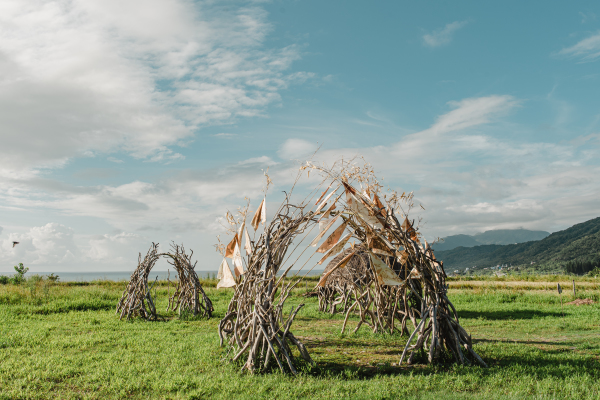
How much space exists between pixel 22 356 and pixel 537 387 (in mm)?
7997

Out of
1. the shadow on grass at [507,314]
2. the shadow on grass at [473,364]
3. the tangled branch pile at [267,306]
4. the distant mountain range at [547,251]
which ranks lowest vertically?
the distant mountain range at [547,251]

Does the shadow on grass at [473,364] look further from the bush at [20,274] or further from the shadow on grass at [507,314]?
the bush at [20,274]

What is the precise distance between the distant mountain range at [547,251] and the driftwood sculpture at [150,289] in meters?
104

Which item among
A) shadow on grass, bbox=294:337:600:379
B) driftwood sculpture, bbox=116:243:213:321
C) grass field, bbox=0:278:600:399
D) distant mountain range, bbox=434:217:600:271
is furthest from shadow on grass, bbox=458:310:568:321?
distant mountain range, bbox=434:217:600:271

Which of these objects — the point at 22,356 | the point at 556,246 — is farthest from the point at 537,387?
the point at 556,246

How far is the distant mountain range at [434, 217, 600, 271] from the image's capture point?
328 ft

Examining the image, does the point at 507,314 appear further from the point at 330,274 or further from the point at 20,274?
the point at 20,274

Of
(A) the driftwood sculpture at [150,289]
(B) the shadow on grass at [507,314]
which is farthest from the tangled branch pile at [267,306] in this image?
(B) the shadow on grass at [507,314]

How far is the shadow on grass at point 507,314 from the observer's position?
39.3ft

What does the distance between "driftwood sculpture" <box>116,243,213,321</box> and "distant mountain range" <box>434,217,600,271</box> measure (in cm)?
10444

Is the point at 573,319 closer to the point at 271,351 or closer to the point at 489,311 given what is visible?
the point at 489,311

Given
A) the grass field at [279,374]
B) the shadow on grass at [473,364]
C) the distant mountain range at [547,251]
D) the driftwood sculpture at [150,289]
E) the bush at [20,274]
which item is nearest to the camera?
the grass field at [279,374]

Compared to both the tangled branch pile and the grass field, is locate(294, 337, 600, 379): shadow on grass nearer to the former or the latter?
the grass field

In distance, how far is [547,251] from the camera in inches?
4469
